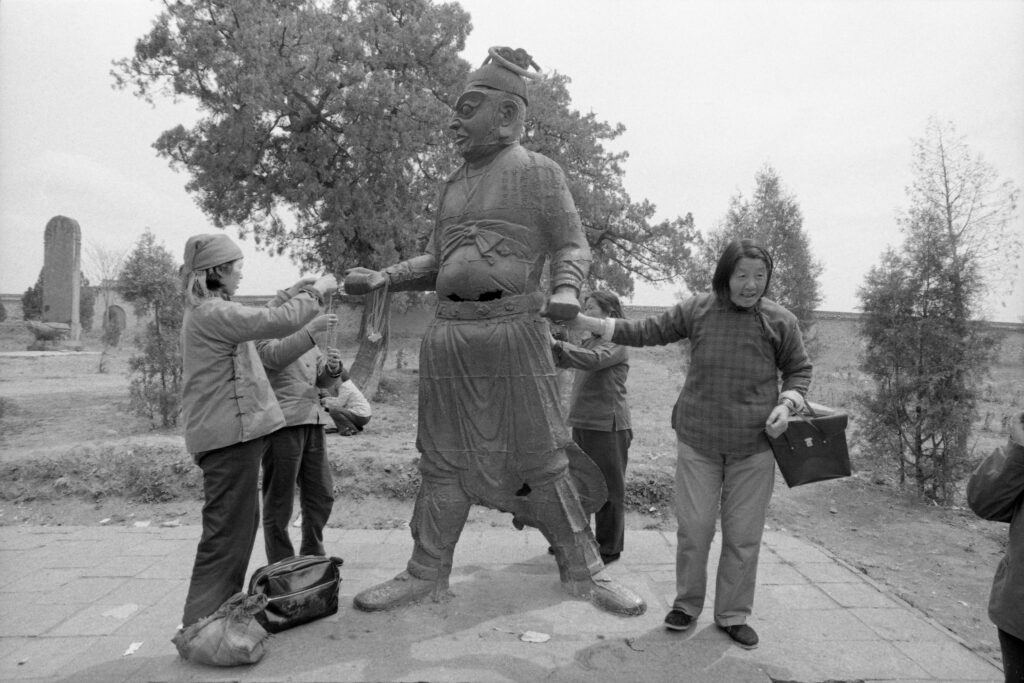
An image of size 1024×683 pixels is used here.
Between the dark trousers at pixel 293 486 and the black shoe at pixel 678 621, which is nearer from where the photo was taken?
the black shoe at pixel 678 621

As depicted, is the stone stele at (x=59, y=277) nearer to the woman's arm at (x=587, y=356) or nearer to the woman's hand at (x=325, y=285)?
the woman's hand at (x=325, y=285)

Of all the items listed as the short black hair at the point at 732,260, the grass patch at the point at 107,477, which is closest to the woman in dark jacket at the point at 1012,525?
the short black hair at the point at 732,260

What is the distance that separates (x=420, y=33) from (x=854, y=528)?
9.76m

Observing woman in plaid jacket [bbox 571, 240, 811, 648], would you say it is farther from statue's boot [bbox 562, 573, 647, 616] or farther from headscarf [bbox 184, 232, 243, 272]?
headscarf [bbox 184, 232, 243, 272]

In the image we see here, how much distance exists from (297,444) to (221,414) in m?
0.88

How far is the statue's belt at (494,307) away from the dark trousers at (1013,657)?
86.0 inches

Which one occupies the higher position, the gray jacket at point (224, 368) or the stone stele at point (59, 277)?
the stone stele at point (59, 277)

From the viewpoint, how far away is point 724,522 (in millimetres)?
3053

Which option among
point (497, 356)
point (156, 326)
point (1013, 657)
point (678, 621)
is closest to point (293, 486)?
point (497, 356)

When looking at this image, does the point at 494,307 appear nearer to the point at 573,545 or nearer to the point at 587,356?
the point at 587,356

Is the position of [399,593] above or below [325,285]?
below

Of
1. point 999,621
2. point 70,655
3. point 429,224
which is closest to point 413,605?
point 70,655

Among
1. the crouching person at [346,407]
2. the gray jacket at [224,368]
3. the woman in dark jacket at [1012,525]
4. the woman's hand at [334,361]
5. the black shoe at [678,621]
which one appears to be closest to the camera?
the woman in dark jacket at [1012,525]

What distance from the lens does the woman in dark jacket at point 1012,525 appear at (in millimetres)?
1935
